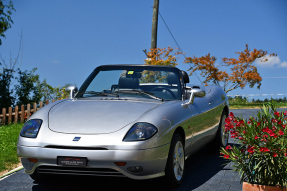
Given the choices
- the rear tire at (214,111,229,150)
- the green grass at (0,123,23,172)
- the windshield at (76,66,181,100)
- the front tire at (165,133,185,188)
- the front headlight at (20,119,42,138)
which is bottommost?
the green grass at (0,123,23,172)

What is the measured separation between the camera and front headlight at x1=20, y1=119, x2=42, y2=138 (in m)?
5.26

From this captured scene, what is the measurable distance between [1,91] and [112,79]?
12884 mm

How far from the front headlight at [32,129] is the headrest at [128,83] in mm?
→ 1658

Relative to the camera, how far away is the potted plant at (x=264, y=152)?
491cm

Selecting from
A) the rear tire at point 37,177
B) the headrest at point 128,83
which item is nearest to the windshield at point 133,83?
the headrest at point 128,83

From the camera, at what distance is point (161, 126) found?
5.13 m

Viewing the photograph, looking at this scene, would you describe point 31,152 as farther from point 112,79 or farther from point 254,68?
point 254,68

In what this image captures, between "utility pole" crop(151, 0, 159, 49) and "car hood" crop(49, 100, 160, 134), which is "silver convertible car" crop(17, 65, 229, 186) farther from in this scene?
"utility pole" crop(151, 0, 159, 49)

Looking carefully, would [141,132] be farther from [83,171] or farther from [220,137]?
[220,137]

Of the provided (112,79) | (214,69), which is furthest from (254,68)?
(112,79)

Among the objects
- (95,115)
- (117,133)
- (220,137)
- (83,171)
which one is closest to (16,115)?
(220,137)

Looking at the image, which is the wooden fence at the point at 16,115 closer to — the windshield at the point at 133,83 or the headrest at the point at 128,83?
the windshield at the point at 133,83

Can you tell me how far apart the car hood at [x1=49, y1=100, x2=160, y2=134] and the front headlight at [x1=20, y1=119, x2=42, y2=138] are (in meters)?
0.16

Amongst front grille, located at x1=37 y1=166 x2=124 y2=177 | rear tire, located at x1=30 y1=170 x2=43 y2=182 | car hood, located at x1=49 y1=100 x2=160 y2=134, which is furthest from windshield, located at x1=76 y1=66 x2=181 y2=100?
front grille, located at x1=37 y1=166 x2=124 y2=177
